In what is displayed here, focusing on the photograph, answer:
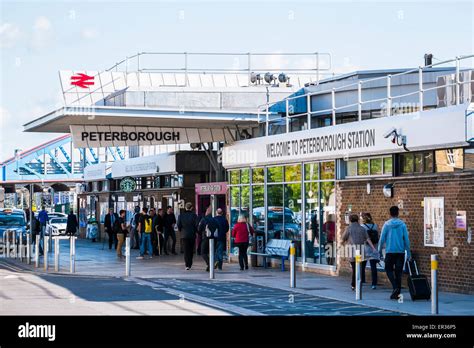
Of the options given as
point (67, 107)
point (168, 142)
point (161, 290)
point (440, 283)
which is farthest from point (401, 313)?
point (168, 142)

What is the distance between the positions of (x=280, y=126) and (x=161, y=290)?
1218cm

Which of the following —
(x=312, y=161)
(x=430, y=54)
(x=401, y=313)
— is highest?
(x=430, y=54)

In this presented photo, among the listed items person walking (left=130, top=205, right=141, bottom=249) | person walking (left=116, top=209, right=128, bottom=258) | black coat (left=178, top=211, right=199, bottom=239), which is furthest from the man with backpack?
black coat (left=178, top=211, right=199, bottom=239)

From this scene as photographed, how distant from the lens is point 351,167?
26.6 metres

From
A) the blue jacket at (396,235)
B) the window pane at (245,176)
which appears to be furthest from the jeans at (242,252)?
the blue jacket at (396,235)

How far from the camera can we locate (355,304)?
19922 mm

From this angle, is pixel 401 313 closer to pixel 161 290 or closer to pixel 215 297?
pixel 215 297

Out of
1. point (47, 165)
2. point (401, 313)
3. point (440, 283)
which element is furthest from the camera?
point (47, 165)

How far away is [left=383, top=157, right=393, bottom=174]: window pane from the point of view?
2444cm

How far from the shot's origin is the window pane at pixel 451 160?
2147 centimetres

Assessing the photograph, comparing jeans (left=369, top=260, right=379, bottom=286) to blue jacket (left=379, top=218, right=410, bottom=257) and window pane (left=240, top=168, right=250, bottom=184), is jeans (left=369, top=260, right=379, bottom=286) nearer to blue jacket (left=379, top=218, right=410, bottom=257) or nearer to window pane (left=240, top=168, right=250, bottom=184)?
blue jacket (left=379, top=218, right=410, bottom=257)

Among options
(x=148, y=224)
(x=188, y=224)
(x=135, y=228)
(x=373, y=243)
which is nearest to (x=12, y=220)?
(x=135, y=228)

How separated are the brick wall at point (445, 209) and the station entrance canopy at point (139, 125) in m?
7.53

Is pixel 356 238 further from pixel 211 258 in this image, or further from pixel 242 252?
pixel 242 252
